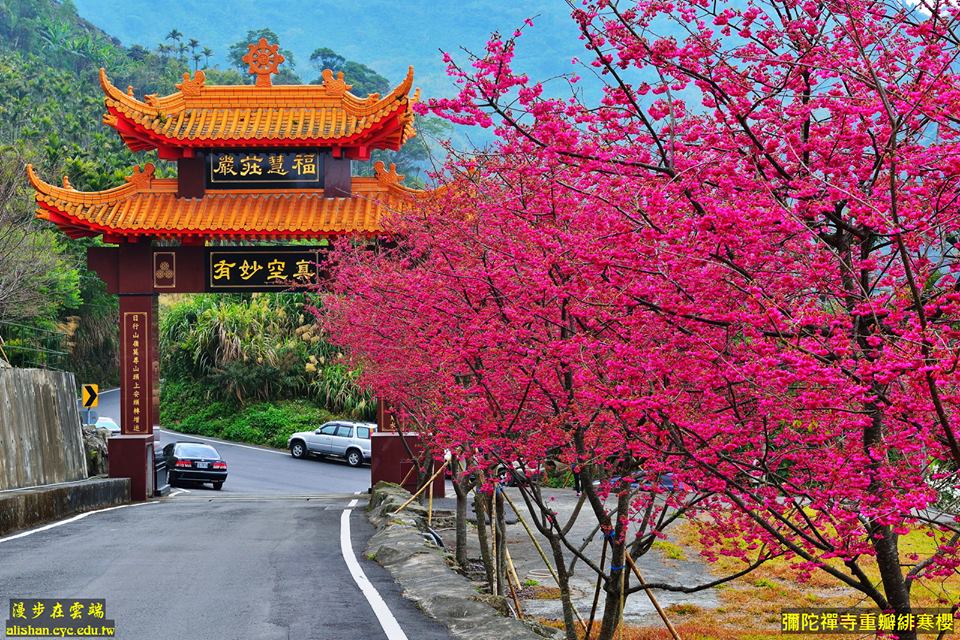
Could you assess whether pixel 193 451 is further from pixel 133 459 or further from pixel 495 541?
pixel 495 541

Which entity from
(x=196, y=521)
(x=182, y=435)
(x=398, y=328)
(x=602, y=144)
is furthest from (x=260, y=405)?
(x=602, y=144)

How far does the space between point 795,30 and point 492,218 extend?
13.7 ft

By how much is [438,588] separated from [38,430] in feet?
48.0

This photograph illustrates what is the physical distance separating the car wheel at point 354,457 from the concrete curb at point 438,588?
22312 mm

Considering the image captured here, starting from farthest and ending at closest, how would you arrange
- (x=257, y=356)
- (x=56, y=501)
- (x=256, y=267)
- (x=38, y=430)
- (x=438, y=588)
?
(x=257, y=356), (x=256, y=267), (x=38, y=430), (x=56, y=501), (x=438, y=588)

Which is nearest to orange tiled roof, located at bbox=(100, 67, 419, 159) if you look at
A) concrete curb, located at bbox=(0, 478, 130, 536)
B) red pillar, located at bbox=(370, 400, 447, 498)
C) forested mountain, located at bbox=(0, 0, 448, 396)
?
forested mountain, located at bbox=(0, 0, 448, 396)

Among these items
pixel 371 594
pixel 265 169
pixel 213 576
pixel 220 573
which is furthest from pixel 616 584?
pixel 265 169

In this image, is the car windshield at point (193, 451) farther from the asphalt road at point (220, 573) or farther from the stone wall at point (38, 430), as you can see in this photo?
the asphalt road at point (220, 573)

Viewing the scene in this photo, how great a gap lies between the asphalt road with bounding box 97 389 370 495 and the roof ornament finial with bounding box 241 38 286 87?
11862 mm

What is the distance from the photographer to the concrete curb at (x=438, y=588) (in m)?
8.48

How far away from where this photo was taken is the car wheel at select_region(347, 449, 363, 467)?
3928 centimetres

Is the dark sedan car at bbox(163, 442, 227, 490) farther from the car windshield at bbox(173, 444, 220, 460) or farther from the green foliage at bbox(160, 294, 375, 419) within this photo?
the green foliage at bbox(160, 294, 375, 419)

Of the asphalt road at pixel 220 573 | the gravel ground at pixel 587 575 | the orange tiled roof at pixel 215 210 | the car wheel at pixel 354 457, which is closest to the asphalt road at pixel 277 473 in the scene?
the car wheel at pixel 354 457

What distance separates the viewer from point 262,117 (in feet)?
77.6
